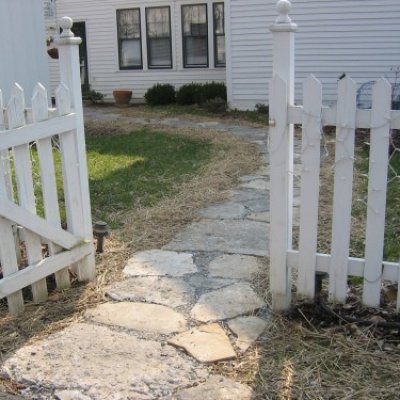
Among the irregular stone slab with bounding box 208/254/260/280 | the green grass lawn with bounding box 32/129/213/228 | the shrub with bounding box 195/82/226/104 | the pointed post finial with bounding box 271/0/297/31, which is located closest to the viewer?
the pointed post finial with bounding box 271/0/297/31

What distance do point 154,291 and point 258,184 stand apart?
266 cm

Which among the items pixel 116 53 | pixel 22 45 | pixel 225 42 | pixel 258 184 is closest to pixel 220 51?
pixel 225 42

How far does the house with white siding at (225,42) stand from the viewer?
34.1 feet

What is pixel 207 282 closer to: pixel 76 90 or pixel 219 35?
pixel 76 90

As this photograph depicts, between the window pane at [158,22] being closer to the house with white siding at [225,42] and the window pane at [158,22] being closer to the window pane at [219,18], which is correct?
the house with white siding at [225,42]

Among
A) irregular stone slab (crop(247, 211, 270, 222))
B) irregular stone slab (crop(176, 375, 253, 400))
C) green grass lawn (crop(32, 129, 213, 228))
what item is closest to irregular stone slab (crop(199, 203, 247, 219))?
irregular stone slab (crop(247, 211, 270, 222))

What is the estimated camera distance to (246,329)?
8.91 ft

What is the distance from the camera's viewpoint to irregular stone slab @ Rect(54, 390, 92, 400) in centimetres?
221

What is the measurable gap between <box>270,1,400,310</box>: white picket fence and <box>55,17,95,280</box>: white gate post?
1087mm

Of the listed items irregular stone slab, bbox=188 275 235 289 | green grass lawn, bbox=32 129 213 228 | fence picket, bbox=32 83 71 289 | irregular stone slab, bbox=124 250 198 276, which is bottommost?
irregular stone slab, bbox=188 275 235 289

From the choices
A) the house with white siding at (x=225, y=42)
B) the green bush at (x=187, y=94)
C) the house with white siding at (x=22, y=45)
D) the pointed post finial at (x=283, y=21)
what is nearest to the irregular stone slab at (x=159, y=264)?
the pointed post finial at (x=283, y=21)

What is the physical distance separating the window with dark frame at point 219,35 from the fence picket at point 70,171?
1121 centimetres

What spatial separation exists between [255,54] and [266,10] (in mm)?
866

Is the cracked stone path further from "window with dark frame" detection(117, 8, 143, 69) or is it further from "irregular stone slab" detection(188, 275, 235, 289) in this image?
"window with dark frame" detection(117, 8, 143, 69)
